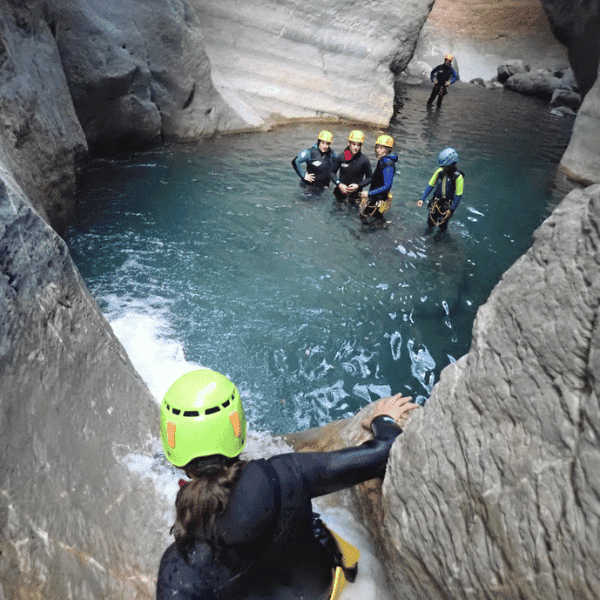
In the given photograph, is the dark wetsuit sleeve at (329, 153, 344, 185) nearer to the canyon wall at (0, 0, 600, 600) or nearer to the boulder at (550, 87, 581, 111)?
the canyon wall at (0, 0, 600, 600)

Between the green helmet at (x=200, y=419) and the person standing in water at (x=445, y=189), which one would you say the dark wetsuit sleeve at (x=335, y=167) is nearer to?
the person standing in water at (x=445, y=189)

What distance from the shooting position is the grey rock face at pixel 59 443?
2193 millimetres

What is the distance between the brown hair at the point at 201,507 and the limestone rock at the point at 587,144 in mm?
12518

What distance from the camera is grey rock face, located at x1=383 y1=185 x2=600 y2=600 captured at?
1295mm

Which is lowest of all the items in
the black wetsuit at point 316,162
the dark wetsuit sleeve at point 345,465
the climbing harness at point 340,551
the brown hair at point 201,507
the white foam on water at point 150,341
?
the white foam on water at point 150,341

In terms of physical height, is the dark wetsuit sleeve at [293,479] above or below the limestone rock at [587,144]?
above

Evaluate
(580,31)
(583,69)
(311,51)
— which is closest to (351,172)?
(311,51)

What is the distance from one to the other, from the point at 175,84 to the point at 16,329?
32.5 ft

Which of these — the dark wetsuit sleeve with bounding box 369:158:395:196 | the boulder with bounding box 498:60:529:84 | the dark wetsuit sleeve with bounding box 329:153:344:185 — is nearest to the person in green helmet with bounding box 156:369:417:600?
the dark wetsuit sleeve with bounding box 369:158:395:196

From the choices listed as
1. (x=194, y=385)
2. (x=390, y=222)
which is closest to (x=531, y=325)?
(x=194, y=385)

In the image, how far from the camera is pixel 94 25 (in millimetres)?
8875

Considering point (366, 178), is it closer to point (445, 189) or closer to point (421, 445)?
point (445, 189)

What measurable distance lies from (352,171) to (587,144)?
6.92 m

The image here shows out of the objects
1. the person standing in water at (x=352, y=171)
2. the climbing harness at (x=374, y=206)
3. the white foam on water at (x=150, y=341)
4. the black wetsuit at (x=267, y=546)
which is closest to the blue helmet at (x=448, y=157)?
the climbing harness at (x=374, y=206)
